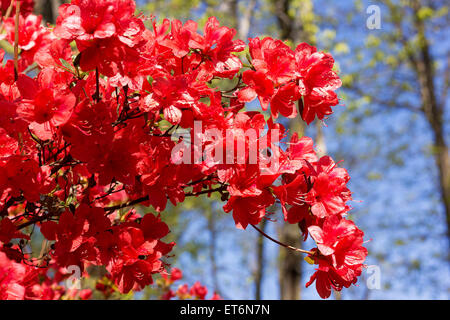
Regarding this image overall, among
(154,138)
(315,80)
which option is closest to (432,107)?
(315,80)

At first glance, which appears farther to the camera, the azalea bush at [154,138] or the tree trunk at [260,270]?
the tree trunk at [260,270]

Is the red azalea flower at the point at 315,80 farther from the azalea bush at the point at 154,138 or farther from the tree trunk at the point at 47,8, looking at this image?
the tree trunk at the point at 47,8

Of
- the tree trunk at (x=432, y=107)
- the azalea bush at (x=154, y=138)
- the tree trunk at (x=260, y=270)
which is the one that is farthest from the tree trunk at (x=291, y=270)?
the tree trunk at (x=432, y=107)

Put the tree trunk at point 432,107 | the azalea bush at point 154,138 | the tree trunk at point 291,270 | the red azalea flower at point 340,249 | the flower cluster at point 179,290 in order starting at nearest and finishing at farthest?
the azalea bush at point 154,138 < the red azalea flower at point 340,249 < the flower cluster at point 179,290 < the tree trunk at point 291,270 < the tree trunk at point 432,107

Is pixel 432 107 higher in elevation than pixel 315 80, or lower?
higher

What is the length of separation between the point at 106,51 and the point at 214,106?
37cm

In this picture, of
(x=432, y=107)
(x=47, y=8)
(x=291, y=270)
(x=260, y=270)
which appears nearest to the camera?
(x=47, y=8)

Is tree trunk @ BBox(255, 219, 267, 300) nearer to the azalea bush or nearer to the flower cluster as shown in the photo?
the flower cluster

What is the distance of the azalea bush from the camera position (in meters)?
1.25

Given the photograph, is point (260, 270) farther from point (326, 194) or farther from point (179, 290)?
point (326, 194)

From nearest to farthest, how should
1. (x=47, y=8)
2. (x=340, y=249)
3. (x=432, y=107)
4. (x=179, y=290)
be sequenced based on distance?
(x=340, y=249) < (x=179, y=290) < (x=47, y=8) < (x=432, y=107)

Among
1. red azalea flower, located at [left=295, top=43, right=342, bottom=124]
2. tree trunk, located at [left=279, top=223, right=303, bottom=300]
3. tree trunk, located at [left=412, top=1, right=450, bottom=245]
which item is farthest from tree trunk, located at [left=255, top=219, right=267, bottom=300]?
red azalea flower, located at [left=295, top=43, right=342, bottom=124]

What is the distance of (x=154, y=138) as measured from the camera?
146cm

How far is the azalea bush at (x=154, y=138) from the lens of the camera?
4.09ft
